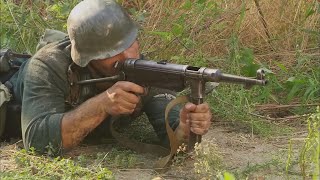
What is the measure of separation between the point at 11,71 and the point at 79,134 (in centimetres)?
89

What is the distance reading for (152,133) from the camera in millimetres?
4375

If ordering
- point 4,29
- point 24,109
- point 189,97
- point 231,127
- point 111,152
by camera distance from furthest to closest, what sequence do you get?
point 4,29
point 231,127
point 111,152
point 24,109
point 189,97

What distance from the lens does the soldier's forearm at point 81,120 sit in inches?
140

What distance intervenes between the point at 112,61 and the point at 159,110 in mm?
505

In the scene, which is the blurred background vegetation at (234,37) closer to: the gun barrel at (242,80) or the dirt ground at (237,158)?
the dirt ground at (237,158)

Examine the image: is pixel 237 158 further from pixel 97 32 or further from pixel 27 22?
pixel 27 22

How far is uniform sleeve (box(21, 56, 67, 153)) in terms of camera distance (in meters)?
3.63

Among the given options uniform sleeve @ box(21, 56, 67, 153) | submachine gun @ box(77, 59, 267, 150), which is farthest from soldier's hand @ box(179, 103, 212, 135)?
uniform sleeve @ box(21, 56, 67, 153)

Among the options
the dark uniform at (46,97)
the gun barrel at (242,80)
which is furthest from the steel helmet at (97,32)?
the gun barrel at (242,80)

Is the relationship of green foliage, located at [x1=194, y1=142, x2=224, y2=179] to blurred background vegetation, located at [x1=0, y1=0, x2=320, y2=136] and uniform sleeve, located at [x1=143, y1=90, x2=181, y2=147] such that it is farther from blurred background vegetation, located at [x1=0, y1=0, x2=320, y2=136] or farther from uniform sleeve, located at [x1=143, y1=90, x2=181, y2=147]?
blurred background vegetation, located at [x1=0, y1=0, x2=320, y2=136]

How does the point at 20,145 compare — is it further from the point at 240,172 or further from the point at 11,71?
the point at 240,172

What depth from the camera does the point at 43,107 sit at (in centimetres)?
368

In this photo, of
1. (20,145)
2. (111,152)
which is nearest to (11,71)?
(20,145)

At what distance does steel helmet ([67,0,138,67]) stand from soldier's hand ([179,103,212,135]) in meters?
0.53
